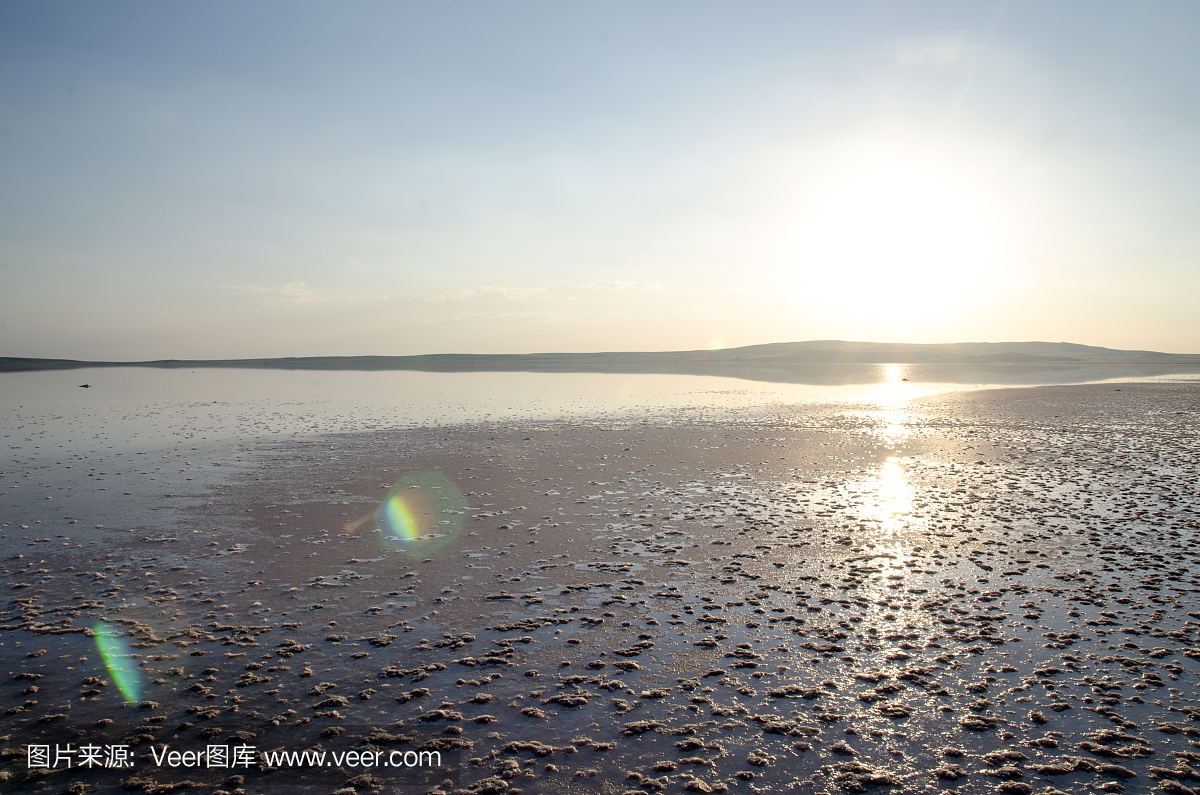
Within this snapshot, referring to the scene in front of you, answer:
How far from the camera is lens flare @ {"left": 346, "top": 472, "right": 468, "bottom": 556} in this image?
46.4 ft

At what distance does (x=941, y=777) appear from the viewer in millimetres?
6074

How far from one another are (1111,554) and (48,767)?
15.8 metres

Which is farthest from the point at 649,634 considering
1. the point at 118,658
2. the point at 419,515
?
the point at 419,515

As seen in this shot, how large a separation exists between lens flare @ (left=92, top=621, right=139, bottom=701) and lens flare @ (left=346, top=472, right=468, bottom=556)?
16.3 ft

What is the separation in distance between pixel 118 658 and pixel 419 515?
792 centimetres

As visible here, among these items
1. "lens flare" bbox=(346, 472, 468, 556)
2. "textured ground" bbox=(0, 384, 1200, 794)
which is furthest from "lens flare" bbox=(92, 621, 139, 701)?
"lens flare" bbox=(346, 472, 468, 556)

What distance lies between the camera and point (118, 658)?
8.51 metres

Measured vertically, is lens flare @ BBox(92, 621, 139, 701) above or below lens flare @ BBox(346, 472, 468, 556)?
below

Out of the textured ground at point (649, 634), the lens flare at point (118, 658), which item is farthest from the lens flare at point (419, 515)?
the lens flare at point (118, 658)

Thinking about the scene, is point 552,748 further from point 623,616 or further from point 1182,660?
point 1182,660

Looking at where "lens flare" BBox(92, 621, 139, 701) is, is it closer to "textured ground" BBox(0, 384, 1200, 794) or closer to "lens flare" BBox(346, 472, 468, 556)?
"textured ground" BBox(0, 384, 1200, 794)

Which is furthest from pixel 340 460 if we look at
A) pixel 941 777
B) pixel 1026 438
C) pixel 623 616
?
pixel 1026 438

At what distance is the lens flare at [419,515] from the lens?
14.1 m

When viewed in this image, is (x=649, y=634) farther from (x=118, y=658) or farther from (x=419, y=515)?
(x=419, y=515)
